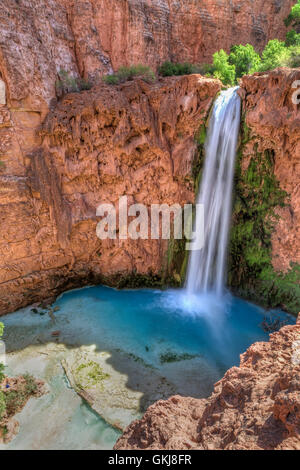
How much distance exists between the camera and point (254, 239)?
1163 centimetres

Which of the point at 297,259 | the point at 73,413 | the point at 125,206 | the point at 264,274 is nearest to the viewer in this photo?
the point at 73,413

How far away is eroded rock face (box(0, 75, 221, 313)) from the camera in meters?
10.8

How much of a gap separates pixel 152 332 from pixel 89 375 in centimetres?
270

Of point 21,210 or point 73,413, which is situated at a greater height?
point 21,210

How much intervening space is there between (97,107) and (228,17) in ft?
39.3

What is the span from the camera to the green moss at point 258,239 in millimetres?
10898

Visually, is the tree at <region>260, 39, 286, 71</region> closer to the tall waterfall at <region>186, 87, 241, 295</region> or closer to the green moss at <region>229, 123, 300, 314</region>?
the tall waterfall at <region>186, 87, 241, 295</region>

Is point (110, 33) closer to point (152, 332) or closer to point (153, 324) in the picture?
point (153, 324)

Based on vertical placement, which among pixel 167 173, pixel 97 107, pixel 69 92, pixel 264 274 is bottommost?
pixel 264 274

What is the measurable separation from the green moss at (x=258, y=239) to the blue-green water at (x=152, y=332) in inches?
27.6

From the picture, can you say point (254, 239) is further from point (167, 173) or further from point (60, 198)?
point (60, 198)

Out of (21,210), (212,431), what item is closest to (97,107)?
(21,210)

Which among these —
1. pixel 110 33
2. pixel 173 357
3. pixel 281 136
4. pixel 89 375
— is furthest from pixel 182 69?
pixel 89 375

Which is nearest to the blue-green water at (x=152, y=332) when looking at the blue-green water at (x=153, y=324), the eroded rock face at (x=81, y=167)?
the blue-green water at (x=153, y=324)
